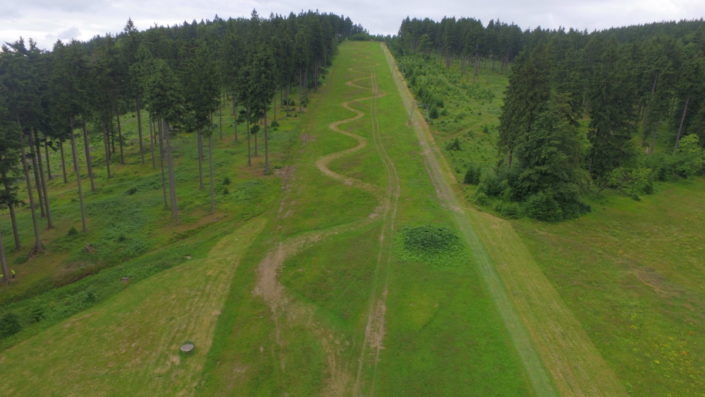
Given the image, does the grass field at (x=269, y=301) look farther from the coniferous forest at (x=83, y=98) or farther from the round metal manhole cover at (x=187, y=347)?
the coniferous forest at (x=83, y=98)

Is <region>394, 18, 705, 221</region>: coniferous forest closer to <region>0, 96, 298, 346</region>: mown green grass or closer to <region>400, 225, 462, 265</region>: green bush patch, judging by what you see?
<region>400, 225, 462, 265</region>: green bush patch

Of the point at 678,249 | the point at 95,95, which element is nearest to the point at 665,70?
the point at 678,249

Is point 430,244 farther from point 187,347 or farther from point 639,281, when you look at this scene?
point 187,347

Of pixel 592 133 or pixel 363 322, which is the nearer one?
pixel 363 322

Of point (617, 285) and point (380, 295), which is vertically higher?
point (617, 285)

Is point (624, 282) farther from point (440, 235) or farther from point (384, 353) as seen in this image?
point (384, 353)

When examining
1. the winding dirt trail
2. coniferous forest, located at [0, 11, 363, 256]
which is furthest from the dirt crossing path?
coniferous forest, located at [0, 11, 363, 256]

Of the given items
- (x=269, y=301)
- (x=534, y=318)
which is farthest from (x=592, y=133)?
(x=269, y=301)

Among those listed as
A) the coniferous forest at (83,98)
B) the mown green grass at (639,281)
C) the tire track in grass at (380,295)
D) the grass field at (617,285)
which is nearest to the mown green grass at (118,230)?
the coniferous forest at (83,98)
